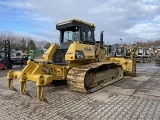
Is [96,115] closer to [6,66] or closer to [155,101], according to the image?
[155,101]

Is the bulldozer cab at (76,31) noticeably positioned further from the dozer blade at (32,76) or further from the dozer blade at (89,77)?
the dozer blade at (32,76)

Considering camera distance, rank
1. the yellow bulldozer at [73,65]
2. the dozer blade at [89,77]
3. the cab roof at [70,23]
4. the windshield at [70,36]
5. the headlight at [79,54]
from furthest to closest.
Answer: the windshield at [70,36]
the cab roof at [70,23]
the headlight at [79,54]
the dozer blade at [89,77]
the yellow bulldozer at [73,65]

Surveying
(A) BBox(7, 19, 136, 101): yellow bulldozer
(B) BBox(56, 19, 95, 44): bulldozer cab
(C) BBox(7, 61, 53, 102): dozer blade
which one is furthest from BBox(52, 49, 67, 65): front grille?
(C) BBox(7, 61, 53, 102): dozer blade

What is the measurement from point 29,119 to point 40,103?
4.42ft

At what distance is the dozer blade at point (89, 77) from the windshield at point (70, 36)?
1394mm

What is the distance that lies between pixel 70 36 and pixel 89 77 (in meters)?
2.15

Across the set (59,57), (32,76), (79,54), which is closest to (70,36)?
(59,57)

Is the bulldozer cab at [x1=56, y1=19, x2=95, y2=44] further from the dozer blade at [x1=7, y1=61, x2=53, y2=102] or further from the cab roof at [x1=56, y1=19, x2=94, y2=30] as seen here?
the dozer blade at [x1=7, y1=61, x2=53, y2=102]

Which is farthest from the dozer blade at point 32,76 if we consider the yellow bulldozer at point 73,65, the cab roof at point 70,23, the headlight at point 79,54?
the cab roof at point 70,23

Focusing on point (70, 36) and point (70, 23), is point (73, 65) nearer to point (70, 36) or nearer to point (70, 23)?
point (70, 36)

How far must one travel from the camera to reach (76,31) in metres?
9.04

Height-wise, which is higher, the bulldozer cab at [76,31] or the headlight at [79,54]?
the bulldozer cab at [76,31]

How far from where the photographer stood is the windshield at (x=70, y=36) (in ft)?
29.6

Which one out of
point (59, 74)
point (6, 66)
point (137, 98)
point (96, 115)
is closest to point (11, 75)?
point (59, 74)
